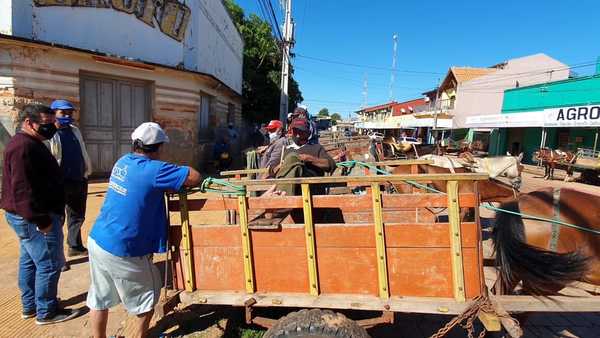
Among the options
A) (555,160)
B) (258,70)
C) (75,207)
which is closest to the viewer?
(75,207)

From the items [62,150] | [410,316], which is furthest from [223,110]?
[410,316]

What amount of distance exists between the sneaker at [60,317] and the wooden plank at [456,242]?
3095mm

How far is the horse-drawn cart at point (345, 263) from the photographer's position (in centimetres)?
220

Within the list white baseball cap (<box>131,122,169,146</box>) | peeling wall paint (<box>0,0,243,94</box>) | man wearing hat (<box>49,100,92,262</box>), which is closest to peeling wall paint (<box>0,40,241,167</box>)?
peeling wall paint (<box>0,0,243,94</box>)

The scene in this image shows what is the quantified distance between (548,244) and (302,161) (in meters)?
2.03

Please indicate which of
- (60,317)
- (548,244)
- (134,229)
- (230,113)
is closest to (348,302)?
(134,229)

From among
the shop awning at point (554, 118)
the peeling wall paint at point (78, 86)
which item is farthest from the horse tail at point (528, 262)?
the shop awning at point (554, 118)

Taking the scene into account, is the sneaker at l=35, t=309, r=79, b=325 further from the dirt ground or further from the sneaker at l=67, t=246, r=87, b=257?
the sneaker at l=67, t=246, r=87, b=257

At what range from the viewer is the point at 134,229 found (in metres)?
2.32

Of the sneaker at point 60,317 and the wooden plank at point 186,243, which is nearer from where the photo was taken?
the wooden plank at point 186,243

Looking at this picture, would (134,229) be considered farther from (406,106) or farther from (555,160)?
(406,106)

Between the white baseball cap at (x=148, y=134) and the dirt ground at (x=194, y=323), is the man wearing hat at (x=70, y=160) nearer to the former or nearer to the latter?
the dirt ground at (x=194, y=323)

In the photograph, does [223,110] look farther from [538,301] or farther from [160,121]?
[538,301]

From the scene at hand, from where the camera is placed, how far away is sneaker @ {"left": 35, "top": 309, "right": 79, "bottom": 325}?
10.1 ft
